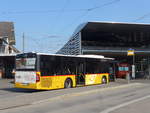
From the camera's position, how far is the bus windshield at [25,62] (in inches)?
645

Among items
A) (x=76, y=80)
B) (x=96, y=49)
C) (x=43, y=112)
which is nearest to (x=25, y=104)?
(x=43, y=112)

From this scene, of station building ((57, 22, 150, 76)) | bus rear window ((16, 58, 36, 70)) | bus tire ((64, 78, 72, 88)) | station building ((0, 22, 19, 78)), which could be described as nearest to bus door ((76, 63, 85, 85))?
bus tire ((64, 78, 72, 88))

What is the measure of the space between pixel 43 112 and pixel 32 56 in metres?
7.81

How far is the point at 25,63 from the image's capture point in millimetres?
16953

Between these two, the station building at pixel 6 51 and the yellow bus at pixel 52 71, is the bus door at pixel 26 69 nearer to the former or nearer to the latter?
the yellow bus at pixel 52 71

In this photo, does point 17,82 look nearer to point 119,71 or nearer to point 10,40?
point 119,71

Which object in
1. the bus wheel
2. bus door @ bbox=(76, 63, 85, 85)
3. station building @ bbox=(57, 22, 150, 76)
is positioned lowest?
the bus wheel

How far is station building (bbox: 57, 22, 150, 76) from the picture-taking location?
37.8 metres

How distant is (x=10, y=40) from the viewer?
48781 mm

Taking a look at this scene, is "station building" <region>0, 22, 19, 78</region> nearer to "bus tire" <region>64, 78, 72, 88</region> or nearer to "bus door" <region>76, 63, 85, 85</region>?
"bus door" <region>76, 63, 85, 85</region>

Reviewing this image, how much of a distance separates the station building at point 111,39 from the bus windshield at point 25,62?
14.8 metres

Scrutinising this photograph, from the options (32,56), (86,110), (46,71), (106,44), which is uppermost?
(106,44)

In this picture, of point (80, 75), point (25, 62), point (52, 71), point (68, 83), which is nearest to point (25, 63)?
point (25, 62)

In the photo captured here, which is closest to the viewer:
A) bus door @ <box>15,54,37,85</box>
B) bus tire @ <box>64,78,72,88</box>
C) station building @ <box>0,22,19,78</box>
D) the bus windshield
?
bus door @ <box>15,54,37,85</box>
